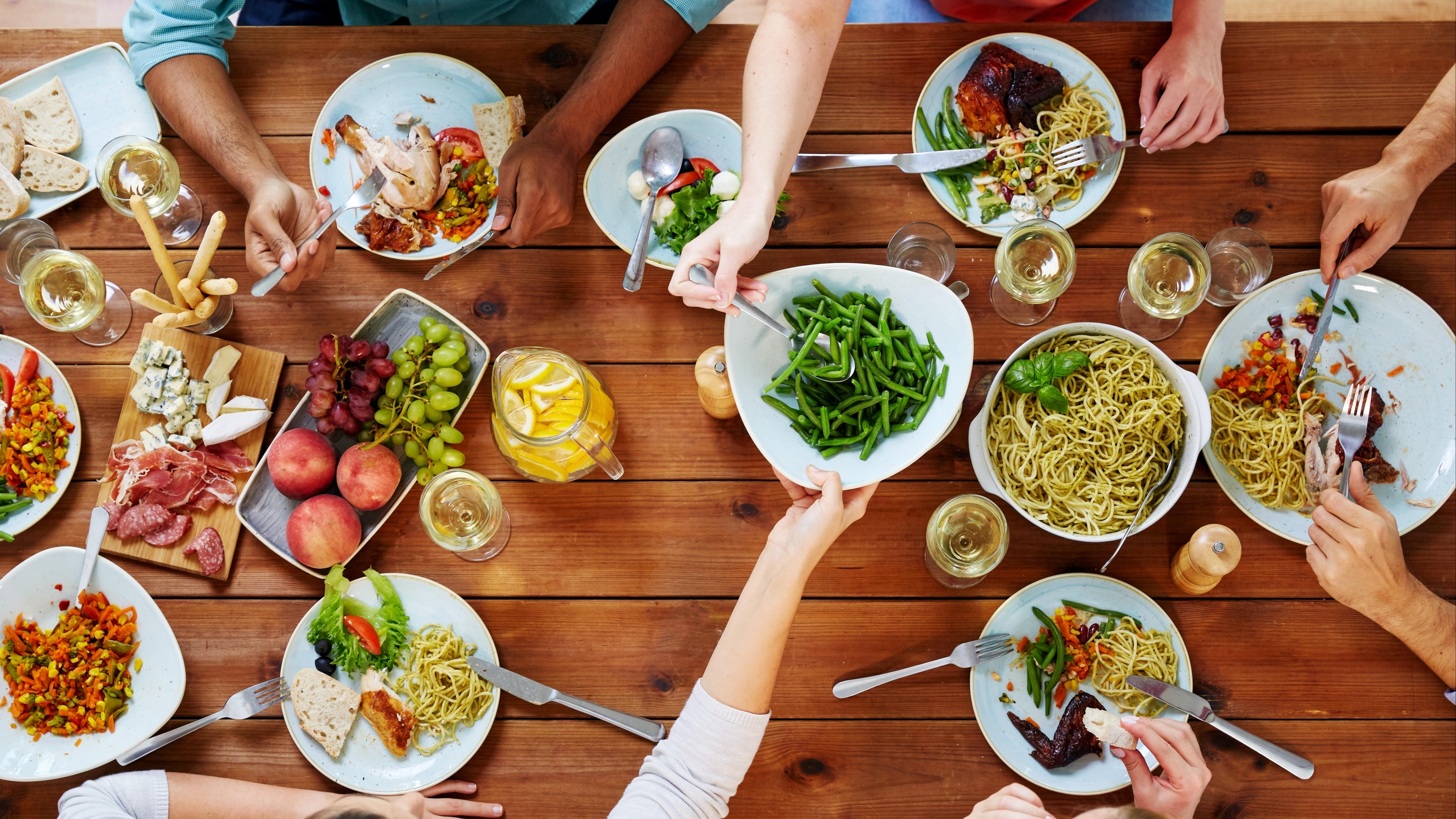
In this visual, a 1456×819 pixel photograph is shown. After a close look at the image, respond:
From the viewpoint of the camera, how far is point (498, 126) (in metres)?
1.99

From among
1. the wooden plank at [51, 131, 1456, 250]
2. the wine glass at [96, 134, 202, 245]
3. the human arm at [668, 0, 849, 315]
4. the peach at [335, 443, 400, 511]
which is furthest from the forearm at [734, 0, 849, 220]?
the wine glass at [96, 134, 202, 245]

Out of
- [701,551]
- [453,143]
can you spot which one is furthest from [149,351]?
[701,551]

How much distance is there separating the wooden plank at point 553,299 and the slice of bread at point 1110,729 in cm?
89

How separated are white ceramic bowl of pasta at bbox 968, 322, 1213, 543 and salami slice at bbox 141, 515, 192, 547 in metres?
1.87

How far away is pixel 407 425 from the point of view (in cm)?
190

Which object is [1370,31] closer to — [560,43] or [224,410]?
[560,43]

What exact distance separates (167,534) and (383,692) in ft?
2.10

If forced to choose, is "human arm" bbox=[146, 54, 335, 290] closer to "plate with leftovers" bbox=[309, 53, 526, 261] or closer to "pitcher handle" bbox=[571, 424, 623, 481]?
"plate with leftovers" bbox=[309, 53, 526, 261]

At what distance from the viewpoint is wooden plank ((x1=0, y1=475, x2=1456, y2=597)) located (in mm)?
1937

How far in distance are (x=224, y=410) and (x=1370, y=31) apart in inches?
118

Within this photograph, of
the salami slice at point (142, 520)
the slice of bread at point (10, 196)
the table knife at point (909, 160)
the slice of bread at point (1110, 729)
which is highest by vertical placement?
the slice of bread at point (10, 196)

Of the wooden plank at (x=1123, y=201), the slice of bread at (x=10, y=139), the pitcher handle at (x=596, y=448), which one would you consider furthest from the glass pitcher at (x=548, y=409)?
the slice of bread at (x=10, y=139)

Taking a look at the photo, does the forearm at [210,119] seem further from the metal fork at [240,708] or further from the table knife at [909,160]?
the table knife at [909,160]

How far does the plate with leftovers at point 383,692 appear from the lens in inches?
71.5
